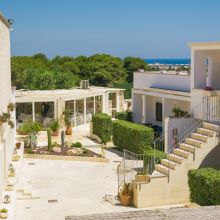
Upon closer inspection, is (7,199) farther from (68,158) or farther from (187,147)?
(68,158)

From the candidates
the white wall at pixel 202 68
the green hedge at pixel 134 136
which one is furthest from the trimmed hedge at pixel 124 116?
the white wall at pixel 202 68

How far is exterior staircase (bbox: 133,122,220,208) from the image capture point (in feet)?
57.6

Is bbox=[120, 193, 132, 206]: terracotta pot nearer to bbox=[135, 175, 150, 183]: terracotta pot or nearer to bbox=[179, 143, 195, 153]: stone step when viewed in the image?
bbox=[135, 175, 150, 183]: terracotta pot

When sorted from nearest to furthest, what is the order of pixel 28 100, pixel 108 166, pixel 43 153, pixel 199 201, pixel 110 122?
1. pixel 199 201
2. pixel 108 166
3. pixel 43 153
4. pixel 110 122
5. pixel 28 100

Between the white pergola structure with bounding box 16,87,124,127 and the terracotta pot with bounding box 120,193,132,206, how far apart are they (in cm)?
1819

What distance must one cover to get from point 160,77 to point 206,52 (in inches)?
357

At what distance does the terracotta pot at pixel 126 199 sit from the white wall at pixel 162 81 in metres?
11.6

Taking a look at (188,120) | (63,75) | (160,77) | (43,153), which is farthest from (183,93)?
(63,75)

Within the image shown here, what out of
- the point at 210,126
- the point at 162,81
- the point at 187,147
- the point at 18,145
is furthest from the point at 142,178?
the point at 162,81

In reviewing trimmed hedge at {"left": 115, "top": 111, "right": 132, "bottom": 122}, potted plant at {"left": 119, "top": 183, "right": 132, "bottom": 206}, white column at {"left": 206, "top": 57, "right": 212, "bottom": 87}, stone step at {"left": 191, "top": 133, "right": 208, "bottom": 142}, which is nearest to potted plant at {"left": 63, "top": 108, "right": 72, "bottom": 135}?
trimmed hedge at {"left": 115, "top": 111, "right": 132, "bottom": 122}

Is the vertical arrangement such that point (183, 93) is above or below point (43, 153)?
above

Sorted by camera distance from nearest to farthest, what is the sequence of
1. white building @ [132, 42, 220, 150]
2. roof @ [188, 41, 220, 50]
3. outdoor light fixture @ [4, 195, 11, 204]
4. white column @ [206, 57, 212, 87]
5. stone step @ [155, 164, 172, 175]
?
outdoor light fixture @ [4, 195, 11, 204] < stone step @ [155, 164, 172, 175] < roof @ [188, 41, 220, 50] < white building @ [132, 42, 220, 150] < white column @ [206, 57, 212, 87]

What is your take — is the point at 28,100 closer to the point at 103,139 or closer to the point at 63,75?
the point at 103,139

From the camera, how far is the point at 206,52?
21766 mm
